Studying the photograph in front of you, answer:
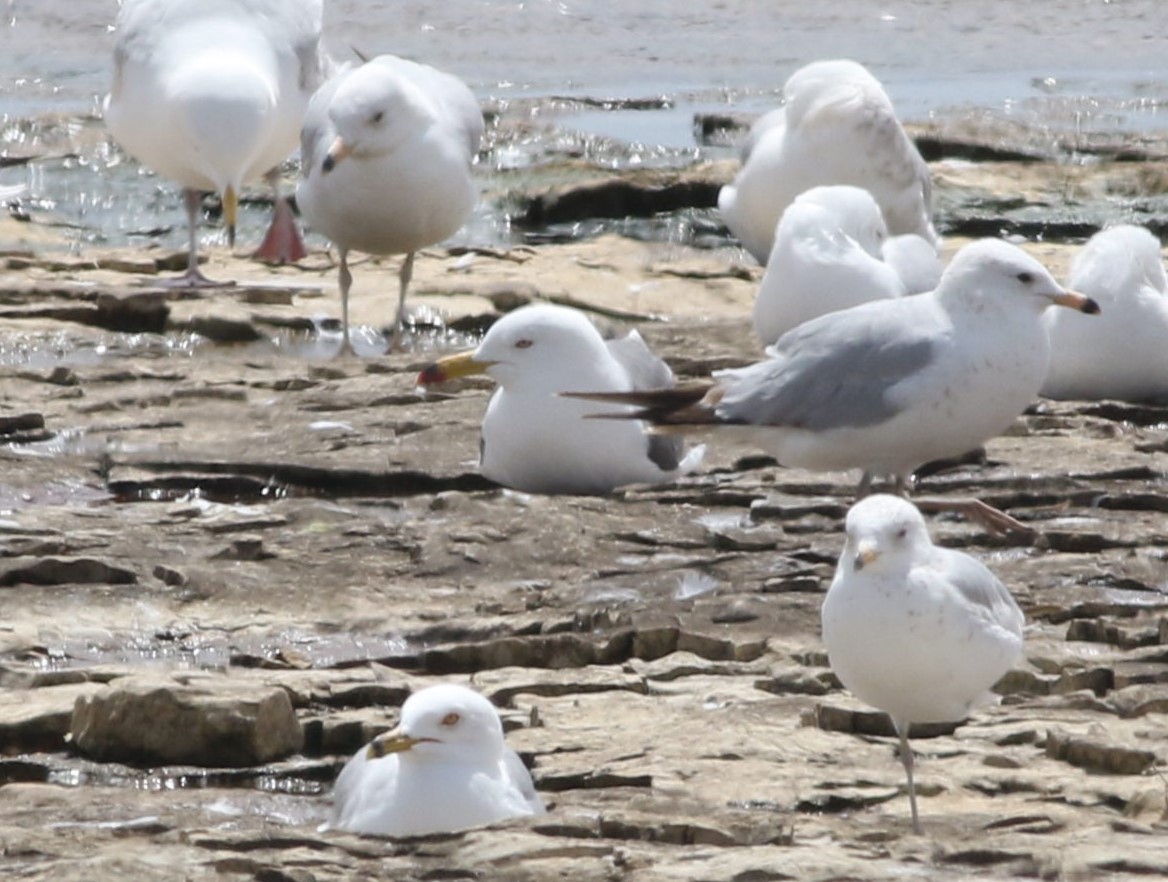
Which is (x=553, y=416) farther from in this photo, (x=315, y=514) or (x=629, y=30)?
(x=629, y=30)

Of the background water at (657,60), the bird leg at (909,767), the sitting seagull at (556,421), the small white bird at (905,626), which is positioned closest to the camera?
the bird leg at (909,767)

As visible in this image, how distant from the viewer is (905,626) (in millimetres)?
4820

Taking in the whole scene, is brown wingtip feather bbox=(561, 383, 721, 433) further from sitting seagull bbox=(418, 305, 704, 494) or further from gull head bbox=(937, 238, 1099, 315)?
gull head bbox=(937, 238, 1099, 315)

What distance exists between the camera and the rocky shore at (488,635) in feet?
15.6

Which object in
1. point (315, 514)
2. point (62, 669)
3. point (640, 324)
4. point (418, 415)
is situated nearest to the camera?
point (62, 669)

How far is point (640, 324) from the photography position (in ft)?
33.9

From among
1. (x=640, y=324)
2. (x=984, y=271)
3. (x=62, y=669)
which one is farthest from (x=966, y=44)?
(x=62, y=669)

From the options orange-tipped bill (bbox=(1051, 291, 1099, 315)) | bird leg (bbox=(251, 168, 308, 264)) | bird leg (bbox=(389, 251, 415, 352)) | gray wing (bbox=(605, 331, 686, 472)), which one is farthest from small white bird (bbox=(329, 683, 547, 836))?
bird leg (bbox=(251, 168, 308, 264))

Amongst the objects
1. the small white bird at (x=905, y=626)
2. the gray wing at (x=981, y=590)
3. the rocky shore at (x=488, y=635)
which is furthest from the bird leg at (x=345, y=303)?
the small white bird at (x=905, y=626)

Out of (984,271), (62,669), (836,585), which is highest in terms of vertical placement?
(984,271)

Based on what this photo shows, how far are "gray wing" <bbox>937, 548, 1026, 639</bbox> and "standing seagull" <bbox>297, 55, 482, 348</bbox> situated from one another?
16.2 feet

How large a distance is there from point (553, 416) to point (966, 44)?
1062 centimetres

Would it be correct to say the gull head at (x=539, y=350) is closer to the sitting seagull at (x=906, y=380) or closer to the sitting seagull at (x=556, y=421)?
the sitting seagull at (x=556, y=421)

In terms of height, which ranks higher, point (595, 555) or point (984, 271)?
point (984, 271)
